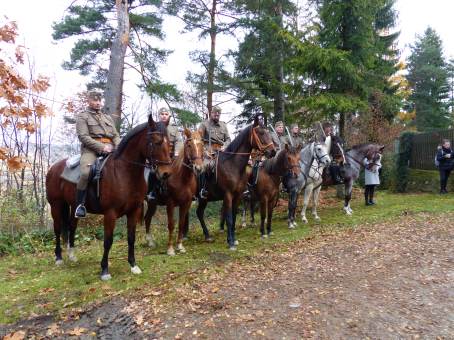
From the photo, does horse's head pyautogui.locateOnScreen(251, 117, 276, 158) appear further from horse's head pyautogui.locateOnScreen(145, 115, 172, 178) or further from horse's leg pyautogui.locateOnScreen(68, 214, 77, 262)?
horse's leg pyautogui.locateOnScreen(68, 214, 77, 262)

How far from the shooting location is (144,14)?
13.3 meters

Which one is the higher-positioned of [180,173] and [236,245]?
[180,173]

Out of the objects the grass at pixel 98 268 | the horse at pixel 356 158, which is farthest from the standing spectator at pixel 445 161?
the grass at pixel 98 268

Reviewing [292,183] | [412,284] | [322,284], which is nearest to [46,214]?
[292,183]

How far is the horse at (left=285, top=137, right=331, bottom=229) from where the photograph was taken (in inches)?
385

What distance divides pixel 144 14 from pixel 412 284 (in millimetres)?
12538

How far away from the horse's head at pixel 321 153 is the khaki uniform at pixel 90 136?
239 inches

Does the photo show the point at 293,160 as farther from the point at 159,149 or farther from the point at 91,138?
the point at 91,138

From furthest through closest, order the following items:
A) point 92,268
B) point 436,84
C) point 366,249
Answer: point 436,84 < point 366,249 < point 92,268

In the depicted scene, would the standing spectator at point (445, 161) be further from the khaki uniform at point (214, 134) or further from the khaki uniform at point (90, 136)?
the khaki uniform at point (90, 136)

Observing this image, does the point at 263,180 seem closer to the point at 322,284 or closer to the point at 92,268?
the point at 322,284

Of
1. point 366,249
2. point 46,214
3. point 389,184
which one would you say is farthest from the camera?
point 389,184

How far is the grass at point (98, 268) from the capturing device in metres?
5.10

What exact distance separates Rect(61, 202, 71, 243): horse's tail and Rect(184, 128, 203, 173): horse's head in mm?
2617
